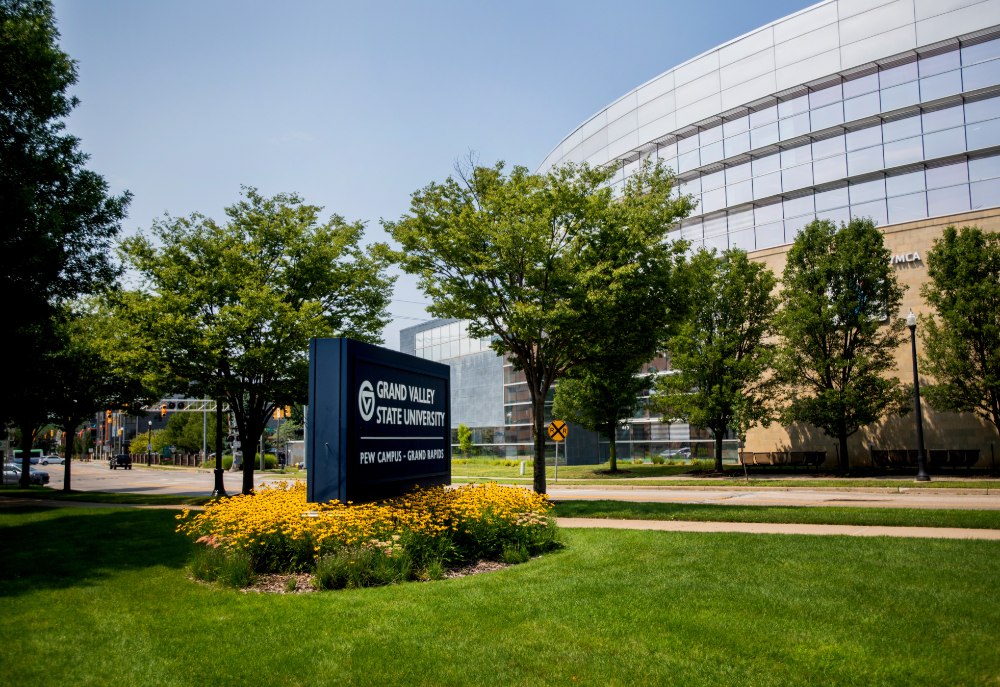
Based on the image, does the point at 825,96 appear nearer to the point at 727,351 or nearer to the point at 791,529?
the point at 727,351

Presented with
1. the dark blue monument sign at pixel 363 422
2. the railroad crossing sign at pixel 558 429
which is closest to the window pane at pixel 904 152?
the railroad crossing sign at pixel 558 429

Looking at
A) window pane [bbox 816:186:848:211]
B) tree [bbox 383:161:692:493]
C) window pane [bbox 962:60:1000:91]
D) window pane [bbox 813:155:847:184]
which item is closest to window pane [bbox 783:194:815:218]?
window pane [bbox 816:186:848:211]

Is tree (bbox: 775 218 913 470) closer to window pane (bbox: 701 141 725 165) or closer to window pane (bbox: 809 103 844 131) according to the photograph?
window pane (bbox: 809 103 844 131)

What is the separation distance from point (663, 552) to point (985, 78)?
120ft

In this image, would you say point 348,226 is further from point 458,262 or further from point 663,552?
point 663,552

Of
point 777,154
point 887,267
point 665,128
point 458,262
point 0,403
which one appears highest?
point 665,128

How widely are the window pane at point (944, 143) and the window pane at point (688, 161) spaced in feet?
44.8

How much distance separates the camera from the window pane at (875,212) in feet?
119

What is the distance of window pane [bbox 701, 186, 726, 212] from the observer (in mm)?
43625

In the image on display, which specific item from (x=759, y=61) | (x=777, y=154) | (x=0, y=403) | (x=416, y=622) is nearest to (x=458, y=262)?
(x=416, y=622)

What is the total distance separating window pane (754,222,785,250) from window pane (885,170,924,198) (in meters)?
5.84

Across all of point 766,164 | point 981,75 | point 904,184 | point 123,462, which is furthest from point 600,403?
point 123,462

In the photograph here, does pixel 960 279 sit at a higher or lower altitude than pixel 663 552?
higher

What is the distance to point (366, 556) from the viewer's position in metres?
8.42
